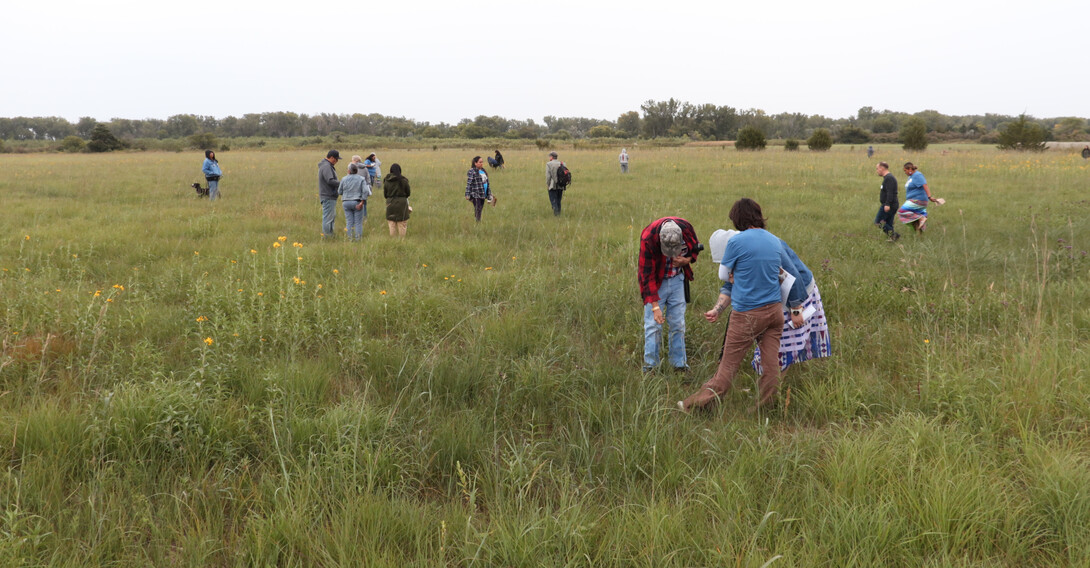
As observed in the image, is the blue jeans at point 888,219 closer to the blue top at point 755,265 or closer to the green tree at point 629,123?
the blue top at point 755,265

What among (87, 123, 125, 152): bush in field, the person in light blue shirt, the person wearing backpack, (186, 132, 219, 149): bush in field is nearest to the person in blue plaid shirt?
the person wearing backpack

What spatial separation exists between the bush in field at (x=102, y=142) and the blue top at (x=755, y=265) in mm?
75712

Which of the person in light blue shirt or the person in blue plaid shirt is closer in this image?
the person in blue plaid shirt

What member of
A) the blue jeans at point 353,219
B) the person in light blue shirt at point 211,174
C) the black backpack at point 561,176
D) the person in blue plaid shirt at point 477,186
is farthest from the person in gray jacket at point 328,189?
the person in light blue shirt at point 211,174

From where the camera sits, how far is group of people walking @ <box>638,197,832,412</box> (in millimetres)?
4016

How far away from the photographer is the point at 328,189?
34.6 ft

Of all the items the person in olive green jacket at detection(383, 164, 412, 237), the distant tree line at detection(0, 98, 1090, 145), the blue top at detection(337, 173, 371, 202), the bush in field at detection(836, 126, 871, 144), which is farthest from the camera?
the distant tree line at detection(0, 98, 1090, 145)

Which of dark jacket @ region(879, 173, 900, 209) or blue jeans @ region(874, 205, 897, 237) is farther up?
dark jacket @ region(879, 173, 900, 209)

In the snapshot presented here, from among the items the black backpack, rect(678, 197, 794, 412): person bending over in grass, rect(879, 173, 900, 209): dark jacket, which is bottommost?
rect(678, 197, 794, 412): person bending over in grass

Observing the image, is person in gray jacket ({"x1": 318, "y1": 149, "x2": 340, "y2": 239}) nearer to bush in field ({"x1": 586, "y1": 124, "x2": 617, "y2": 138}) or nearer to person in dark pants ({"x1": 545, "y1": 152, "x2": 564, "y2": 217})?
person in dark pants ({"x1": 545, "y1": 152, "x2": 564, "y2": 217})

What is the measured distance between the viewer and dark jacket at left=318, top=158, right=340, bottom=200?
1046 centimetres

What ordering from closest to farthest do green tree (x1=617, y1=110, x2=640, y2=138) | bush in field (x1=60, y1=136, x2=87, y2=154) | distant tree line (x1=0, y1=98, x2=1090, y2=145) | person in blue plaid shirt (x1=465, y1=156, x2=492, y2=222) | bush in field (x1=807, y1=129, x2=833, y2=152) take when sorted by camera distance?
1. person in blue plaid shirt (x1=465, y1=156, x2=492, y2=222)
2. bush in field (x1=807, y1=129, x2=833, y2=152)
3. bush in field (x1=60, y1=136, x2=87, y2=154)
4. distant tree line (x1=0, y1=98, x2=1090, y2=145)
5. green tree (x1=617, y1=110, x2=640, y2=138)

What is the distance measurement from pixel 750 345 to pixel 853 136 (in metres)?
77.4

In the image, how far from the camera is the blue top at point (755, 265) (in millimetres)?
3988
